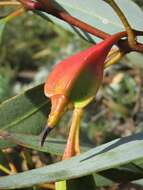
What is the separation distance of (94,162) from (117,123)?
1748mm

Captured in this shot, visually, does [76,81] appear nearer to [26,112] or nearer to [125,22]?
[125,22]

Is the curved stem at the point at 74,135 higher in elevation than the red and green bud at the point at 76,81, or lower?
lower

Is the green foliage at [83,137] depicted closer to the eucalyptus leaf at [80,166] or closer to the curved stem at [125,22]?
the eucalyptus leaf at [80,166]

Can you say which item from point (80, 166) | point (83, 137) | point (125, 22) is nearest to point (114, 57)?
A: point (125, 22)

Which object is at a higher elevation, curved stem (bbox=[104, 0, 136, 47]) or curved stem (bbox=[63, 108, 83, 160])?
curved stem (bbox=[104, 0, 136, 47])

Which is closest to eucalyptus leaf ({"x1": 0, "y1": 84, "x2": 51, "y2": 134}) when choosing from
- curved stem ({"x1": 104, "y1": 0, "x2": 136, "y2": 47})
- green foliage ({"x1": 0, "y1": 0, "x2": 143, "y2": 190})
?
green foliage ({"x1": 0, "y1": 0, "x2": 143, "y2": 190})

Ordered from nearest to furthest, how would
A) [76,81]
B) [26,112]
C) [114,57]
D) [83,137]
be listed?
[76,81] → [114,57] → [26,112] → [83,137]

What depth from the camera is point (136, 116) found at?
2.25 meters

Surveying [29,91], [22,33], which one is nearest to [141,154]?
[29,91]

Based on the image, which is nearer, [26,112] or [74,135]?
[74,135]

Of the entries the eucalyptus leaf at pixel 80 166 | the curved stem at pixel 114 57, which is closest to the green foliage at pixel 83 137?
the eucalyptus leaf at pixel 80 166

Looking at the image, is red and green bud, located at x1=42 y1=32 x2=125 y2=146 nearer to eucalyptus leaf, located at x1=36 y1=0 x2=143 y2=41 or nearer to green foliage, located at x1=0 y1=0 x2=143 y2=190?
green foliage, located at x1=0 y1=0 x2=143 y2=190

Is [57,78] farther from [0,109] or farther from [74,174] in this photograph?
[0,109]

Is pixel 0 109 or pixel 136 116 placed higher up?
pixel 0 109
